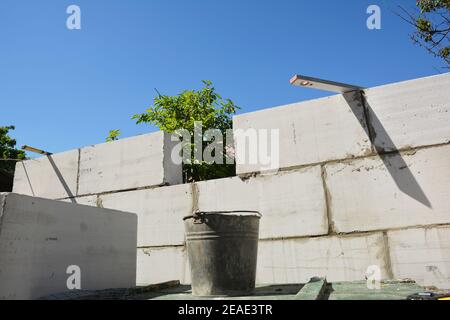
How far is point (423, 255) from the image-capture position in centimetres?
305

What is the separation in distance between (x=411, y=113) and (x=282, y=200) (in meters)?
1.44

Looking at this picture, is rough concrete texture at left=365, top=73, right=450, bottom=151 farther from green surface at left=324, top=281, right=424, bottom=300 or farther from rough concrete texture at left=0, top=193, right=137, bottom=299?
rough concrete texture at left=0, top=193, right=137, bottom=299

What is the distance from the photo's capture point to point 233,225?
2580 mm

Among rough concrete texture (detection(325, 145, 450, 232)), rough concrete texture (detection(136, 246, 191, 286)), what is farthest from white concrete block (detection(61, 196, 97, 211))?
rough concrete texture (detection(325, 145, 450, 232))

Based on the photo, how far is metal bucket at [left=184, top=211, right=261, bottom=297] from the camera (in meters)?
2.54

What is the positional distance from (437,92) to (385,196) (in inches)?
40.8

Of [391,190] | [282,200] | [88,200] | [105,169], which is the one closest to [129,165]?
[105,169]

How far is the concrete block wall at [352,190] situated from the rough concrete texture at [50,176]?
1959mm

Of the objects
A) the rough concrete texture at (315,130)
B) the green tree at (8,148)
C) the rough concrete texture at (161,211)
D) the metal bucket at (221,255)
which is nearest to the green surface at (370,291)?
the metal bucket at (221,255)

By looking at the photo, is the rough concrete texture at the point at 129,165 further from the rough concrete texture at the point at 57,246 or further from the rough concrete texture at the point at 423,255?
the rough concrete texture at the point at 423,255

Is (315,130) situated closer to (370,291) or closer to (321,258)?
(321,258)

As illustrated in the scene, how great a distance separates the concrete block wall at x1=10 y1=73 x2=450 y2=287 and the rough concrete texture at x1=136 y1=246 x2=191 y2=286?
0.01 metres
